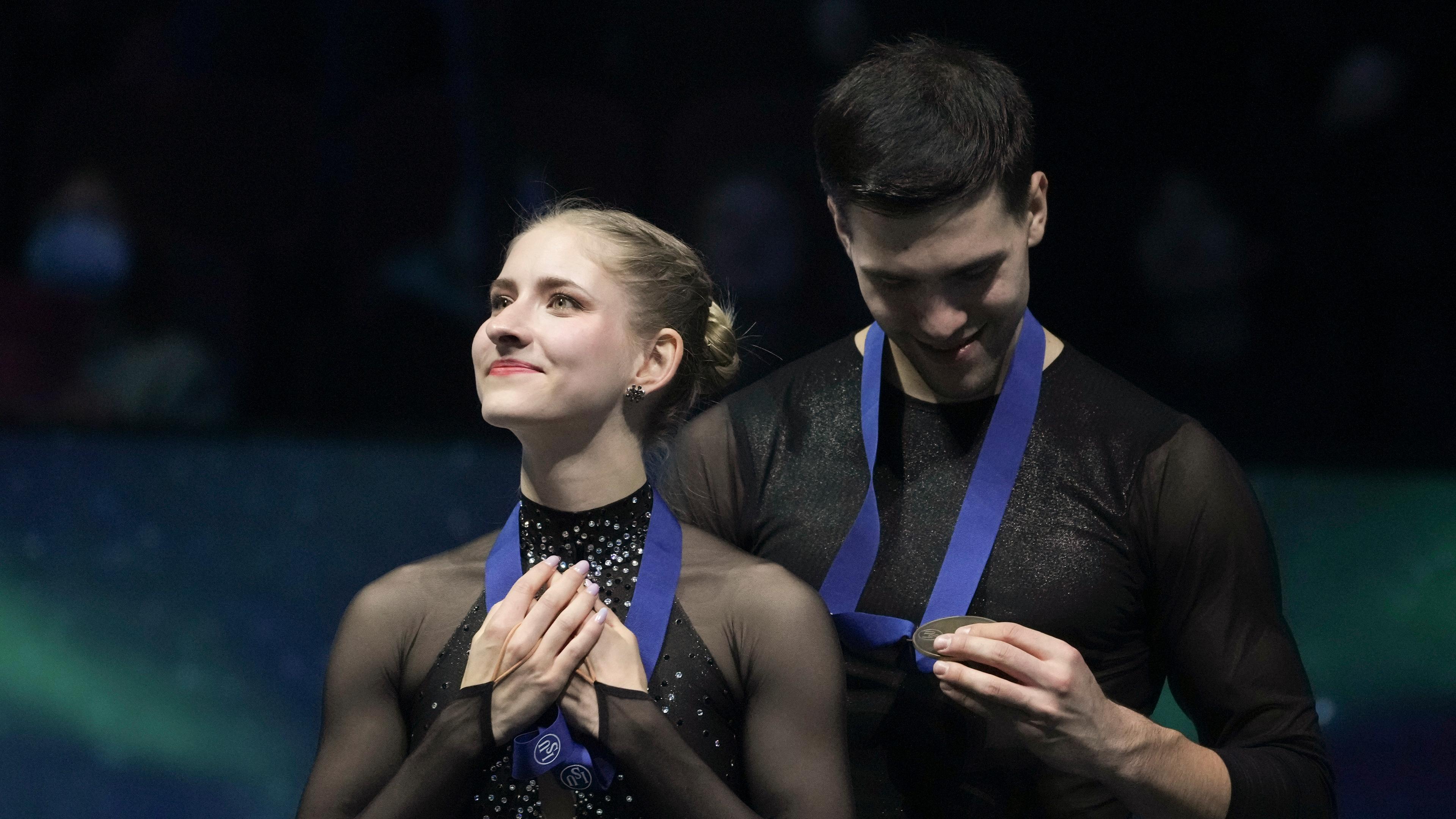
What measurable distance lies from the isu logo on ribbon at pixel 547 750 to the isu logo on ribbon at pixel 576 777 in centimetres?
3

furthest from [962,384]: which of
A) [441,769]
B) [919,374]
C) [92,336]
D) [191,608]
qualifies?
[92,336]

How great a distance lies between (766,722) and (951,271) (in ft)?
1.80

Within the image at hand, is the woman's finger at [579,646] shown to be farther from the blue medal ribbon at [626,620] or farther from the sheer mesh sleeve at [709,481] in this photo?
the sheer mesh sleeve at [709,481]

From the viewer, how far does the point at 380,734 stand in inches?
62.0

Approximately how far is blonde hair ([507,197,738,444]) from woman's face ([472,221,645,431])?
2cm

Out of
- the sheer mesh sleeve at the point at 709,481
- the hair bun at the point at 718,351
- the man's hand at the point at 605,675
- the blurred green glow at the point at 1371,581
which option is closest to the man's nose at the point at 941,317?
the hair bun at the point at 718,351

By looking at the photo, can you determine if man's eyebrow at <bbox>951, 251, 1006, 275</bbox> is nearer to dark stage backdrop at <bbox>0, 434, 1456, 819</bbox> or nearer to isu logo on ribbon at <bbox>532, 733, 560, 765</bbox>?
isu logo on ribbon at <bbox>532, 733, 560, 765</bbox>

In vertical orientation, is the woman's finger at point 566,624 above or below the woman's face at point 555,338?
below

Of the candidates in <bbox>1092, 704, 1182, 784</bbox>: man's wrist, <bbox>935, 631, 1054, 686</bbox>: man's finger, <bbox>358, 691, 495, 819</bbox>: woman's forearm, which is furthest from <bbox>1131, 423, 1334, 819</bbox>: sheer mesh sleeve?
<bbox>358, 691, 495, 819</bbox>: woman's forearm

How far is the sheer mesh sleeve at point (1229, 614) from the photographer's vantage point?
1.71m

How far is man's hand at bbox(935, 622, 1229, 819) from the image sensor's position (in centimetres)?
148

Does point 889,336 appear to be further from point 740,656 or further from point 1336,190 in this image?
point 1336,190

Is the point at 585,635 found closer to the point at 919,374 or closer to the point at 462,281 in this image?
the point at 919,374

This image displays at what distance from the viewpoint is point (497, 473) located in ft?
9.85
